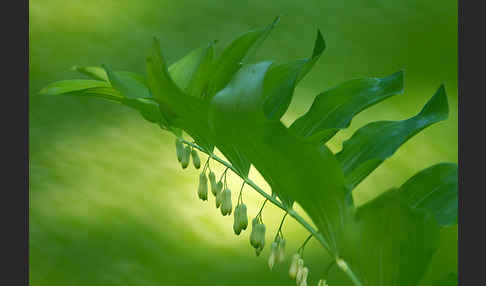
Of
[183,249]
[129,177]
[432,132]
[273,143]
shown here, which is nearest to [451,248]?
[432,132]

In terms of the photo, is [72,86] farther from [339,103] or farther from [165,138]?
[165,138]

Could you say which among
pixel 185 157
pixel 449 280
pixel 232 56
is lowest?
pixel 449 280

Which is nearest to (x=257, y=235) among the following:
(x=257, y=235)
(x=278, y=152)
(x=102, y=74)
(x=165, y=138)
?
(x=257, y=235)

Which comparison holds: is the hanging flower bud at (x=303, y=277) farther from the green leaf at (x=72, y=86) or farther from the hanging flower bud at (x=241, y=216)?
the green leaf at (x=72, y=86)

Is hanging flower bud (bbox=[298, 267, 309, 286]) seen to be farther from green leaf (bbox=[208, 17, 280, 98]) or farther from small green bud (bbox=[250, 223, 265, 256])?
green leaf (bbox=[208, 17, 280, 98])

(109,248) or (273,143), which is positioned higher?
(273,143)

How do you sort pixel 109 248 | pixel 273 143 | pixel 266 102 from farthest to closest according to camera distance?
1. pixel 109 248
2. pixel 266 102
3. pixel 273 143

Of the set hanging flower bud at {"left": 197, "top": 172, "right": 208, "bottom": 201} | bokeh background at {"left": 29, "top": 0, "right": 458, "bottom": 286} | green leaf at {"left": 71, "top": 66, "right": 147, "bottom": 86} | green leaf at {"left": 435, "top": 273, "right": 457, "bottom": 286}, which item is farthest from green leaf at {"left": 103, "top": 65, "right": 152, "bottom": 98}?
bokeh background at {"left": 29, "top": 0, "right": 458, "bottom": 286}

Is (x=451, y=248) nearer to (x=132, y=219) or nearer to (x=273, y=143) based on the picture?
(x=132, y=219)
